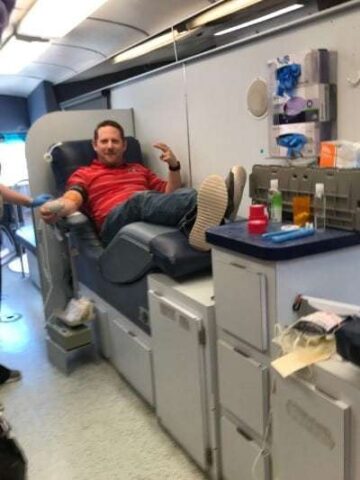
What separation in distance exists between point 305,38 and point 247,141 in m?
0.52

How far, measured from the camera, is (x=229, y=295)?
139 cm

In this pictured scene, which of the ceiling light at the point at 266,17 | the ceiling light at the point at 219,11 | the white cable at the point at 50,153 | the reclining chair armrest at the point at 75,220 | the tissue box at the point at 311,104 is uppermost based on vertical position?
the ceiling light at the point at 219,11

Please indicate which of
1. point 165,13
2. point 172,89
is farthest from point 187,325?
point 165,13

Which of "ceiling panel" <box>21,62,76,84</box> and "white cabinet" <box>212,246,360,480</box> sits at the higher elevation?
"ceiling panel" <box>21,62,76,84</box>

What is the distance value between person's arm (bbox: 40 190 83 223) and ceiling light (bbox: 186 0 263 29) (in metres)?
1.08

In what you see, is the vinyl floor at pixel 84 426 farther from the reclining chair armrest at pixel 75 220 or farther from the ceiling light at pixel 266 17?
the ceiling light at pixel 266 17

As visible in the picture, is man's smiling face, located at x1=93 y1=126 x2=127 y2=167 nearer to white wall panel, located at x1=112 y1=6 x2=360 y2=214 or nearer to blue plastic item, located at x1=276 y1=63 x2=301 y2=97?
white wall panel, located at x1=112 y1=6 x2=360 y2=214

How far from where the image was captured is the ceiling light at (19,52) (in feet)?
11.7

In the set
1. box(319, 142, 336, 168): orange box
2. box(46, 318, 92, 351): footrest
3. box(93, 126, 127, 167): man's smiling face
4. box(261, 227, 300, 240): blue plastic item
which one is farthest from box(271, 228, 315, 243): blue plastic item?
box(93, 126, 127, 167): man's smiling face

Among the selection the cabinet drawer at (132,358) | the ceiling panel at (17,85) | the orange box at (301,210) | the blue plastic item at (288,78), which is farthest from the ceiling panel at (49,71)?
the orange box at (301,210)

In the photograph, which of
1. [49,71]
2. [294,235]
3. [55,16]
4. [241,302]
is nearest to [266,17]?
[294,235]

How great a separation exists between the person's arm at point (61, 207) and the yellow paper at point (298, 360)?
156 centimetres

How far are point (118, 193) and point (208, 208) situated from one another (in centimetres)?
115

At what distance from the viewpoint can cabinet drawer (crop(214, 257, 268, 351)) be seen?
126 cm
